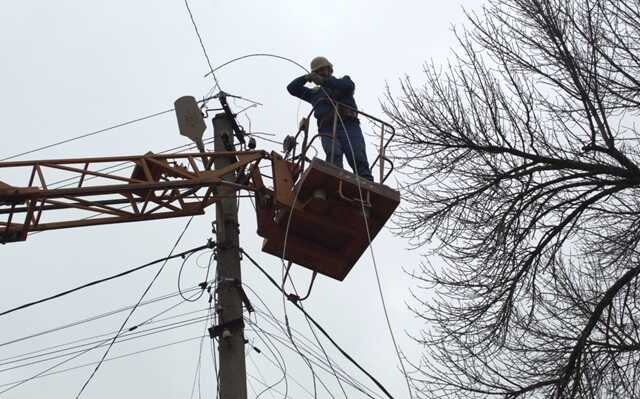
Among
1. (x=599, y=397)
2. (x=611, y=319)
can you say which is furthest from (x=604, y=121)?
(x=599, y=397)

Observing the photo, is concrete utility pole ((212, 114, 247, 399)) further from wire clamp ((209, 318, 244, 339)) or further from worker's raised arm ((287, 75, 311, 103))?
worker's raised arm ((287, 75, 311, 103))

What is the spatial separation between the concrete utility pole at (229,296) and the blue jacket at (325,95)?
3.27ft

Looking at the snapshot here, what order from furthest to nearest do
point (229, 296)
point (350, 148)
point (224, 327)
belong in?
point (350, 148), point (229, 296), point (224, 327)

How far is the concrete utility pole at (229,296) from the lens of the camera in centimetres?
999

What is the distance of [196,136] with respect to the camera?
11.9 metres

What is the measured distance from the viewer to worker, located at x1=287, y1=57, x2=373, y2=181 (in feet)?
36.7

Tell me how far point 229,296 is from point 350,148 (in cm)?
194

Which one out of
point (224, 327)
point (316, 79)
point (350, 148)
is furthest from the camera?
point (316, 79)

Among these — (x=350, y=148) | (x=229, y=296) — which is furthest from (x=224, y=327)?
(x=350, y=148)

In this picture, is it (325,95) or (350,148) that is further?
(325,95)

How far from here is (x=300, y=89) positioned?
1155 centimetres

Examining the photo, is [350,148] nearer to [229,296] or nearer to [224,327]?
[229,296]

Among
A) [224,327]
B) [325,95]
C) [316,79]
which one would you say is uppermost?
[316,79]

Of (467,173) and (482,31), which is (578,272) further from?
(482,31)
